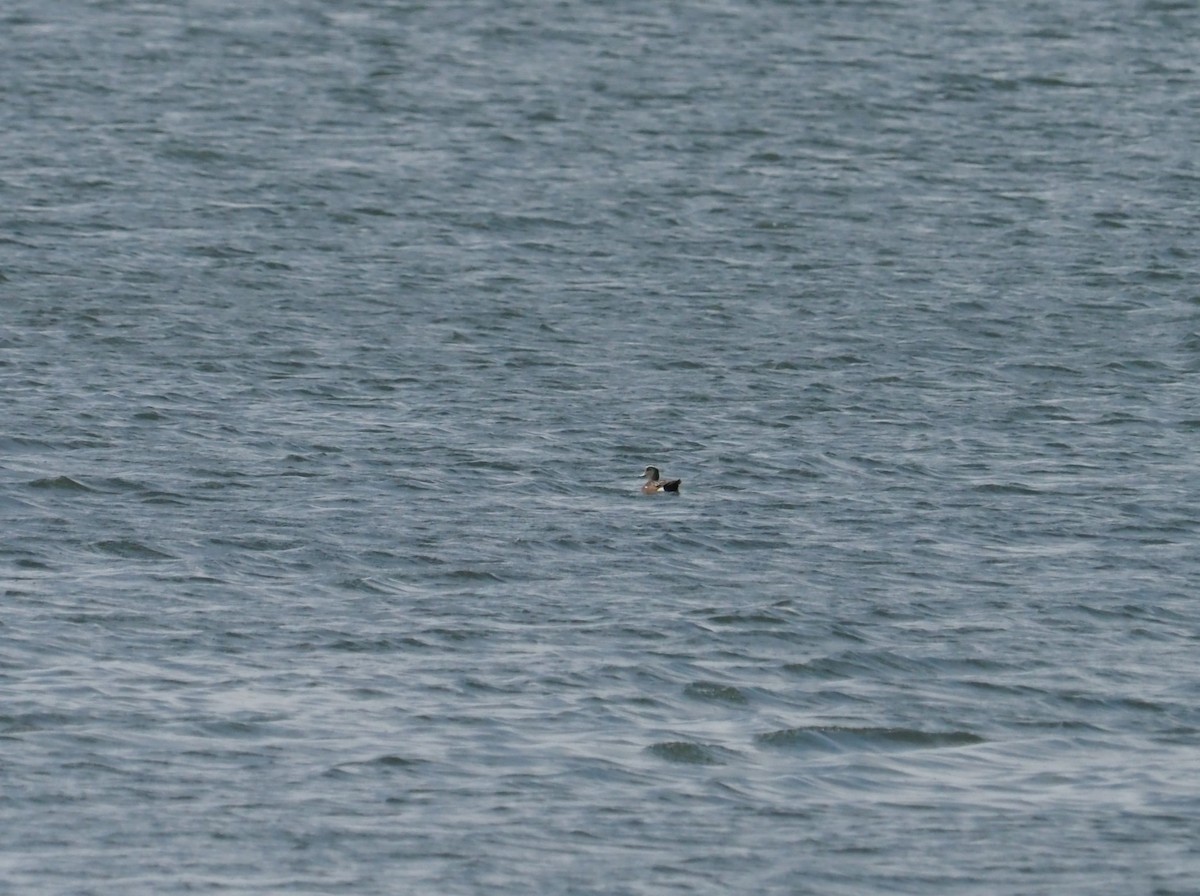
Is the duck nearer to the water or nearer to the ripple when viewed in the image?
the water

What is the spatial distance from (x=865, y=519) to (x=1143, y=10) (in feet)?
134

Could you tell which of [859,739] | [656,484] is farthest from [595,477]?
[859,739]

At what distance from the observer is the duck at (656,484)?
27391 mm

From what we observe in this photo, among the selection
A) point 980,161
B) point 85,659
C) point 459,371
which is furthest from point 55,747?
point 980,161

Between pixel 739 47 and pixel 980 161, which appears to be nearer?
pixel 980 161

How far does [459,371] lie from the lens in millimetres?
33344

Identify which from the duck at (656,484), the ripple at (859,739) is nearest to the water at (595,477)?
the ripple at (859,739)

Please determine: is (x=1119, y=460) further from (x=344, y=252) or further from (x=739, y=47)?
(x=739, y=47)

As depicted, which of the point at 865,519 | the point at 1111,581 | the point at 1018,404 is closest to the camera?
the point at 1111,581

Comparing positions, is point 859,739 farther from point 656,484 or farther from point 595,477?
point 595,477

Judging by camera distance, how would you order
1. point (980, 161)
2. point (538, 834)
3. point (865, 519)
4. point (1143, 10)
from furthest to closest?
1. point (1143, 10)
2. point (980, 161)
3. point (865, 519)
4. point (538, 834)

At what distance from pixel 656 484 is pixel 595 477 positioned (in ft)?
3.82

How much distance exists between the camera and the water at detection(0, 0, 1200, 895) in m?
18.3

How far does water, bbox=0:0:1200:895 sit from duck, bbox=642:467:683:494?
0.63ft
